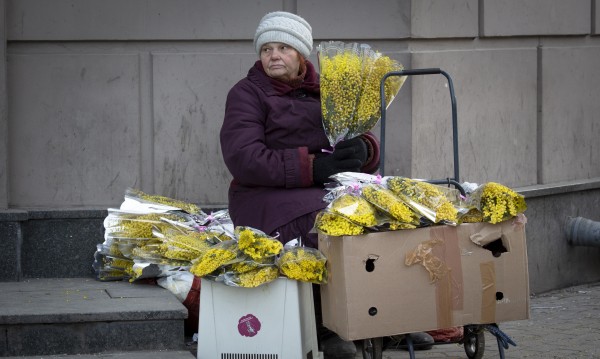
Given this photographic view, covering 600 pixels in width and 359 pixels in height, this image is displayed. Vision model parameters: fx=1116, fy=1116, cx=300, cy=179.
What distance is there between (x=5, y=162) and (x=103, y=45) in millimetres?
891

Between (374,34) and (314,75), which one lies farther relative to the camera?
(374,34)

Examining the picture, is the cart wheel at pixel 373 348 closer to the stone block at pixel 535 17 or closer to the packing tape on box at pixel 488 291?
the packing tape on box at pixel 488 291

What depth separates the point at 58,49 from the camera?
21.3ft

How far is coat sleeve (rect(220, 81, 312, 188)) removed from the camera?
18.1ft

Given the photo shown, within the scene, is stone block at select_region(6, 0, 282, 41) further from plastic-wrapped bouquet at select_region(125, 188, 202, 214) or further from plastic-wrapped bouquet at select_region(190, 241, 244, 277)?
plastic-wrapped bouquet at select_region(190, 241, 244, 277)

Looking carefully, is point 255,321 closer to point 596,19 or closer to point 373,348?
point 373,348

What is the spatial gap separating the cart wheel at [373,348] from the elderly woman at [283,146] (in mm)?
493

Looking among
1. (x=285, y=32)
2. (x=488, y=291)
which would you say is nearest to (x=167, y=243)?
(x=285, y=32)

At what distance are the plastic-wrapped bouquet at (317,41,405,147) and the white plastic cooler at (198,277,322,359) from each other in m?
0.83

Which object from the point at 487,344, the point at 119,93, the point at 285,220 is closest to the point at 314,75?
the point at 285,220

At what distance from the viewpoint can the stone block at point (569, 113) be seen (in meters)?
8.03

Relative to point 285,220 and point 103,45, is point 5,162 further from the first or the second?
point 285,220

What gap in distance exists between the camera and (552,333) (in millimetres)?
6535

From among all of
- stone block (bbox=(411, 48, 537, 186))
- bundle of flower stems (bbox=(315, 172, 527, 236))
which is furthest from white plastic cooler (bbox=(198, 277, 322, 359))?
stone block (bbox=(411, 48, 537, 186))
